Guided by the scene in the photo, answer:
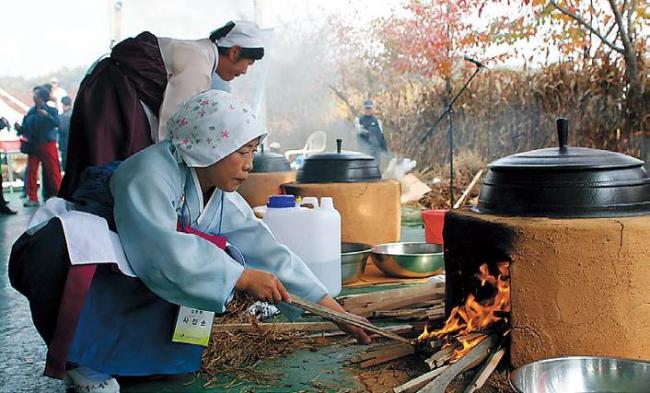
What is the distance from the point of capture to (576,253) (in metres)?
2.45

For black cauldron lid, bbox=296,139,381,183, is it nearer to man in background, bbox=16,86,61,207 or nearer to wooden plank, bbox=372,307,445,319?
wooden plank, bbox=372,307,445,319

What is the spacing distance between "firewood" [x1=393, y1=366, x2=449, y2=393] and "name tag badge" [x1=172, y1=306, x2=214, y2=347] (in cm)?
83

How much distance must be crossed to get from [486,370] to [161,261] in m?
1.35

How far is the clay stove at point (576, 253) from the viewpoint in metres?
2.45

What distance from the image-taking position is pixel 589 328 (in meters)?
2.50

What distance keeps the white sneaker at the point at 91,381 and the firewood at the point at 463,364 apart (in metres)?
1.25

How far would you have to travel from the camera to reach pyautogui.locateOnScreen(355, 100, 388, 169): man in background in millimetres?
12750

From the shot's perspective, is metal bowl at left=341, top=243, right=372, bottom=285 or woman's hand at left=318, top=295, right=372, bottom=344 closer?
woman's hand at left=318, top=295, right=372, bottom=344

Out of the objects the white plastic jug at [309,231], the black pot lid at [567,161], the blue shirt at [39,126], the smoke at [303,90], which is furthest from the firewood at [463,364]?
the smoke at [303,90]

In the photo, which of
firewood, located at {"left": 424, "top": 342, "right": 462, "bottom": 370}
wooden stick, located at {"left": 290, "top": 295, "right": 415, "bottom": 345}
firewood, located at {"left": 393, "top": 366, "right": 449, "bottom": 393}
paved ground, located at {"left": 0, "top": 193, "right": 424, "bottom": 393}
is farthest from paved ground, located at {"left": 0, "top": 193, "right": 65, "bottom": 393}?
firewood, located at {"left": 424, "top": 342, "right": 462, "bottom": 370}

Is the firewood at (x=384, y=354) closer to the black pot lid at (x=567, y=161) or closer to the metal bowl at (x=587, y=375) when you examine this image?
the metal bowl at (x=587, y=375)

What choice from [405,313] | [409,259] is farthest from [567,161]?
[409,259]

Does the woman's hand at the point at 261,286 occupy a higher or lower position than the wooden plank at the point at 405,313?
higher

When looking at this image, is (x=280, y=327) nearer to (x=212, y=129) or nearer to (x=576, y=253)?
(x=212, y=129)
